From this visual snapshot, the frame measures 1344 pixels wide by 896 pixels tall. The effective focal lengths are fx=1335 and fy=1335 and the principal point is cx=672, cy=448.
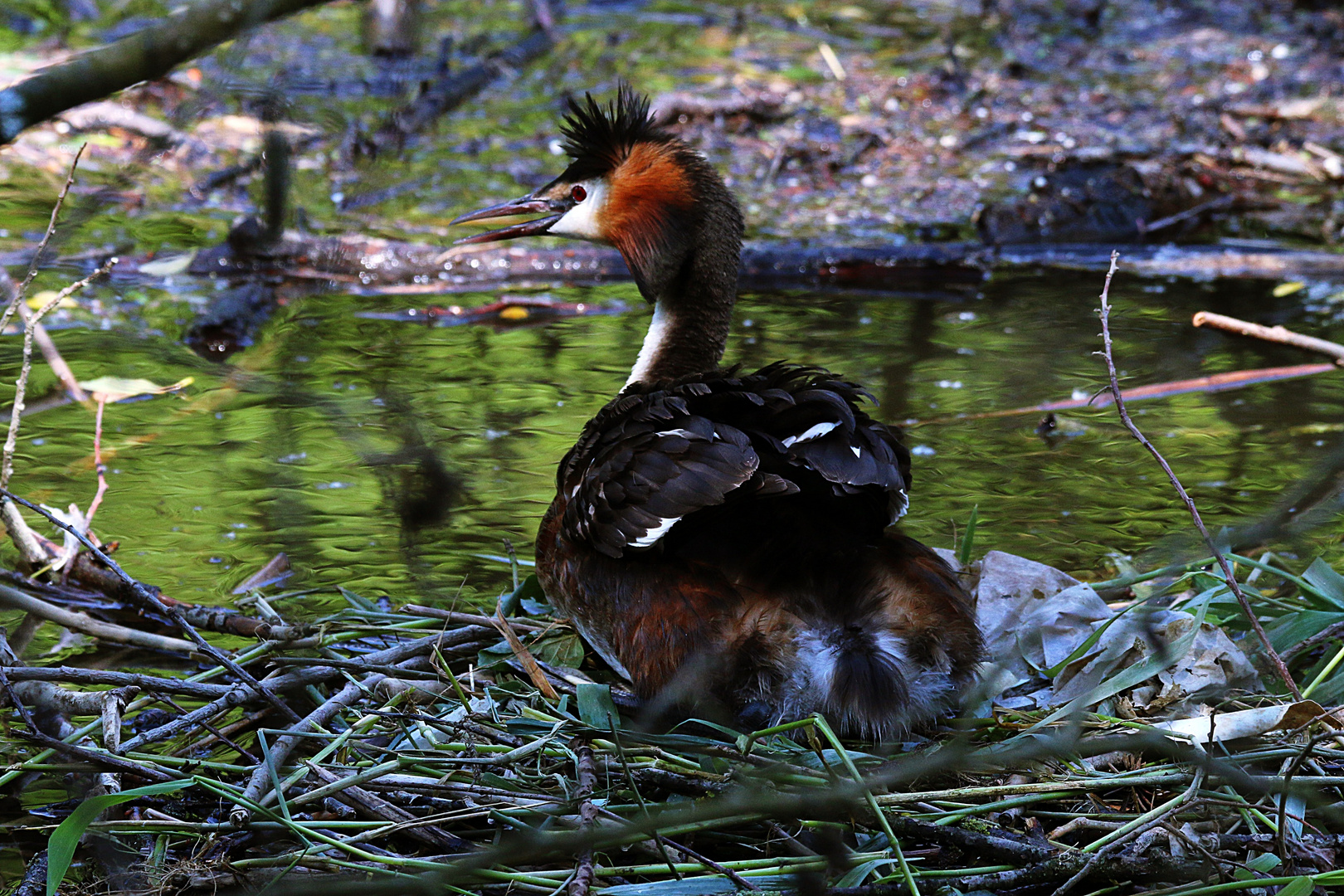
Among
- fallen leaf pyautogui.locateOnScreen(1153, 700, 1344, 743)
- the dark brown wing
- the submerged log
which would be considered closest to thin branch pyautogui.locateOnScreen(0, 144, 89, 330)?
the dark brown wing

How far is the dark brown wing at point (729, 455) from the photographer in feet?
9.06

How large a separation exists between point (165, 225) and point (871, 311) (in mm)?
Answer: 3561

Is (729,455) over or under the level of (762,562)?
over

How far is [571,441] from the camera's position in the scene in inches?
189

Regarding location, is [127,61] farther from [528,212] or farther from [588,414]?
[588,414]

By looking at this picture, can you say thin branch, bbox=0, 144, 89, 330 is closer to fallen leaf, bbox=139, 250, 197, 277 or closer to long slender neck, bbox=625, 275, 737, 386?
long slender neck, bbox=625, 275, 737, 386

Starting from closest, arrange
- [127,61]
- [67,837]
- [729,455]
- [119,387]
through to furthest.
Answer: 1. [127,61]
2. [67,837]
3. [729,455]
4. [119,387]

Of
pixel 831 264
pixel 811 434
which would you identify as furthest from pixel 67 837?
pixel 831 264

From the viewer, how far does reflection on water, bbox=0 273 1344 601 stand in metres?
4.18

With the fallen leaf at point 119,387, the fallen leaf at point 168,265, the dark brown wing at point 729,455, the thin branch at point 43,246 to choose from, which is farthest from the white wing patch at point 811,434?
the fallen leaf at point 168,265

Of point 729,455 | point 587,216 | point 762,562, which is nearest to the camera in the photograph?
point 729,455

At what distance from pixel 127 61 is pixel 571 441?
341cm

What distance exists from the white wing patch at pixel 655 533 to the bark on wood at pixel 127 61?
5.17ft

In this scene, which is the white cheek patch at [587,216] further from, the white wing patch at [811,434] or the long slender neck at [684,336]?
the white wing patch at [811,434]
